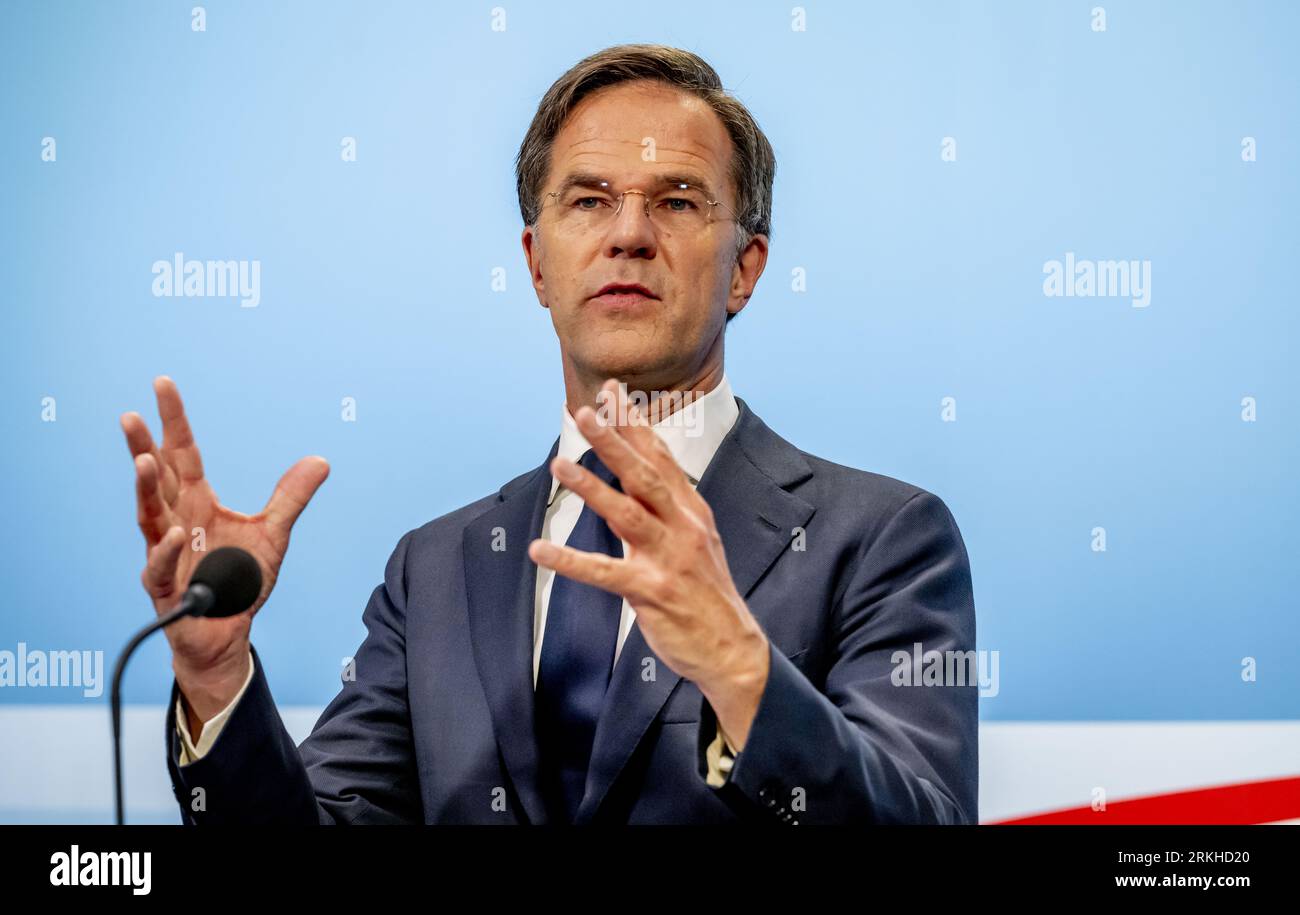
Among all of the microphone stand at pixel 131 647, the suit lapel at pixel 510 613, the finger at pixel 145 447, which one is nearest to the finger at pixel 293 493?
the finger at pixel 145 447

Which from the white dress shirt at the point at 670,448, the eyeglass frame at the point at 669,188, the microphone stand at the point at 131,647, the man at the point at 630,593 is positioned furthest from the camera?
the eyeglass frame at the point at 669,188

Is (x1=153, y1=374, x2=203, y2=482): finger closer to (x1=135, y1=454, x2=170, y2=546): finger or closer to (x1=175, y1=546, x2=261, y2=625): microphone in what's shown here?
(x1=135, y1=454, x2=170, y2=546): finger

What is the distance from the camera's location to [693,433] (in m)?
2.06

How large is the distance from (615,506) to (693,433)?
0.71 metres

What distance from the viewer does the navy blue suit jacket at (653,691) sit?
A: 1.66 meters

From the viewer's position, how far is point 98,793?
7.73 ft

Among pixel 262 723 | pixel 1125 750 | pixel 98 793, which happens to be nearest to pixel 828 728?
pixel 262 723

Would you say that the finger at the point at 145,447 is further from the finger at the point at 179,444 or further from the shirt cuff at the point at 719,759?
the shirt cuff at the point at 719,759

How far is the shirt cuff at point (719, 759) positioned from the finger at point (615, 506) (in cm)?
25

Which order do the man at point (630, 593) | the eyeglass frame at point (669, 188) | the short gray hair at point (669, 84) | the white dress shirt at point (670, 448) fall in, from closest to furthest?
the man at point (630, 593) → the white dress shirt at point (670, 448) → the eyeglass frame at point (669, 188) → the short gray hair at point (669, 84)

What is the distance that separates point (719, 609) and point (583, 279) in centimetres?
81

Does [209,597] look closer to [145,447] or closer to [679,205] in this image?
[145,447]

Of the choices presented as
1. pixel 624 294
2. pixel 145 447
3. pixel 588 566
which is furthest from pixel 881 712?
pixel 145 447

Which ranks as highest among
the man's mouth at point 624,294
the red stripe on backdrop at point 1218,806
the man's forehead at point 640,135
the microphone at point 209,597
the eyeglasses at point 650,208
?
the man's forehead at point 640,135
